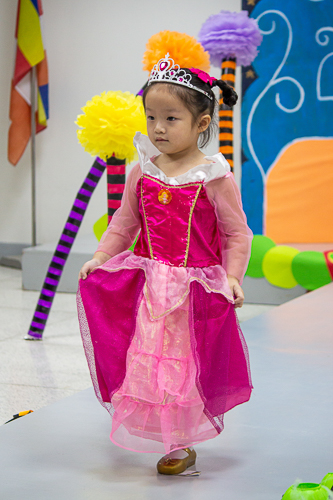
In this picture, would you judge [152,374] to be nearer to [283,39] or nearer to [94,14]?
[283,39]

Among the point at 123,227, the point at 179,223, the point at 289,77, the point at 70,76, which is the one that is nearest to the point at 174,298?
the point at 179,223

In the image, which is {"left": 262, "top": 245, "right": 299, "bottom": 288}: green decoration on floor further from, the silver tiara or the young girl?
the silver tiara

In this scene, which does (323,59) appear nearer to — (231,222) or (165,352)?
(231,222)

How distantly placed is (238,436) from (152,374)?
369mm

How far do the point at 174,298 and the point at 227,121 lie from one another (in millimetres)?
1836

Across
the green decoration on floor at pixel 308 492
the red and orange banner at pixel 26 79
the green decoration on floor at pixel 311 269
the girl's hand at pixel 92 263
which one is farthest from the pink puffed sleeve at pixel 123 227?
the red and orange banner at pixel 26 79

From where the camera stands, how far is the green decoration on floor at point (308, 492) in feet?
3.40

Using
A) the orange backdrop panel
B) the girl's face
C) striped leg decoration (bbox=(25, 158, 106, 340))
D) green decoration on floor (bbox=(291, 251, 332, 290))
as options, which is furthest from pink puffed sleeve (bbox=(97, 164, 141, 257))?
the orange backdrop panel

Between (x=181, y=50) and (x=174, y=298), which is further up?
(x=181, y=50)

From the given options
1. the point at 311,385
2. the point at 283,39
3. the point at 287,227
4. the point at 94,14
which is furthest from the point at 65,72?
the point at 311,385

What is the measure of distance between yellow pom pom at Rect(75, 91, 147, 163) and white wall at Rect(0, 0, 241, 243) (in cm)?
261

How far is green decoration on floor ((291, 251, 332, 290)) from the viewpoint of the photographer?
11.3ft

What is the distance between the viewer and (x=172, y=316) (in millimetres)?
1293

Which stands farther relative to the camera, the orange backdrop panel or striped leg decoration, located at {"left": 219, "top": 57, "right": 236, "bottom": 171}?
the orange backdrop panel
